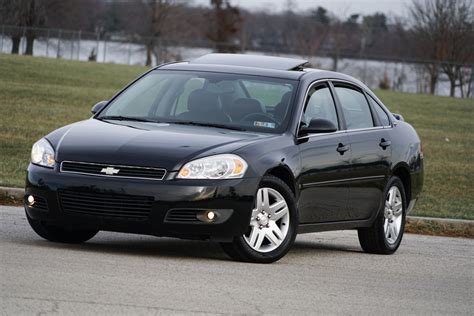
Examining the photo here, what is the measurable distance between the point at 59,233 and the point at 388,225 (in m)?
3.30

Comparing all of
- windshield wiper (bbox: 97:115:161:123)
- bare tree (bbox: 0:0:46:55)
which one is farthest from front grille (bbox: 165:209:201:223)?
bare tree (bbox: 0:0:46:55)

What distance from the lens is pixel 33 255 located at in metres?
9.00

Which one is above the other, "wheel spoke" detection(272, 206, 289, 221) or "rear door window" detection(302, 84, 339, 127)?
"rear door window" detection(302, 84, 339, 127)

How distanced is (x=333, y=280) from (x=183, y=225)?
1144mm

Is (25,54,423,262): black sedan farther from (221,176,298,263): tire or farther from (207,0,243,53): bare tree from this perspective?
(207,0,243,53): bare tree

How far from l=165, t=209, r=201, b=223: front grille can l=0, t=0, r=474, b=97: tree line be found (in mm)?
45631

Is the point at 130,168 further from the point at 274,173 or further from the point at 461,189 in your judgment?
the point at 461,189

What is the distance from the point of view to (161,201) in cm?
909

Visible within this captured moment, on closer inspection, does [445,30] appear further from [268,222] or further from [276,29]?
[268,222]

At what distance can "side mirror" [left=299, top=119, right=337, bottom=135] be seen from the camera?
1023cm

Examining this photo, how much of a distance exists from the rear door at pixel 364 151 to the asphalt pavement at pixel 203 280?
0.50 meters

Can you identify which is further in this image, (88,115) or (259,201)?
(88,115)

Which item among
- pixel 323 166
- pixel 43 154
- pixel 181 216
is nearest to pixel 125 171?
pixel 181 216

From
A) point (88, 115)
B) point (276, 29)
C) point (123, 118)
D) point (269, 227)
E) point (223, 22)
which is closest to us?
point (269, 227)
